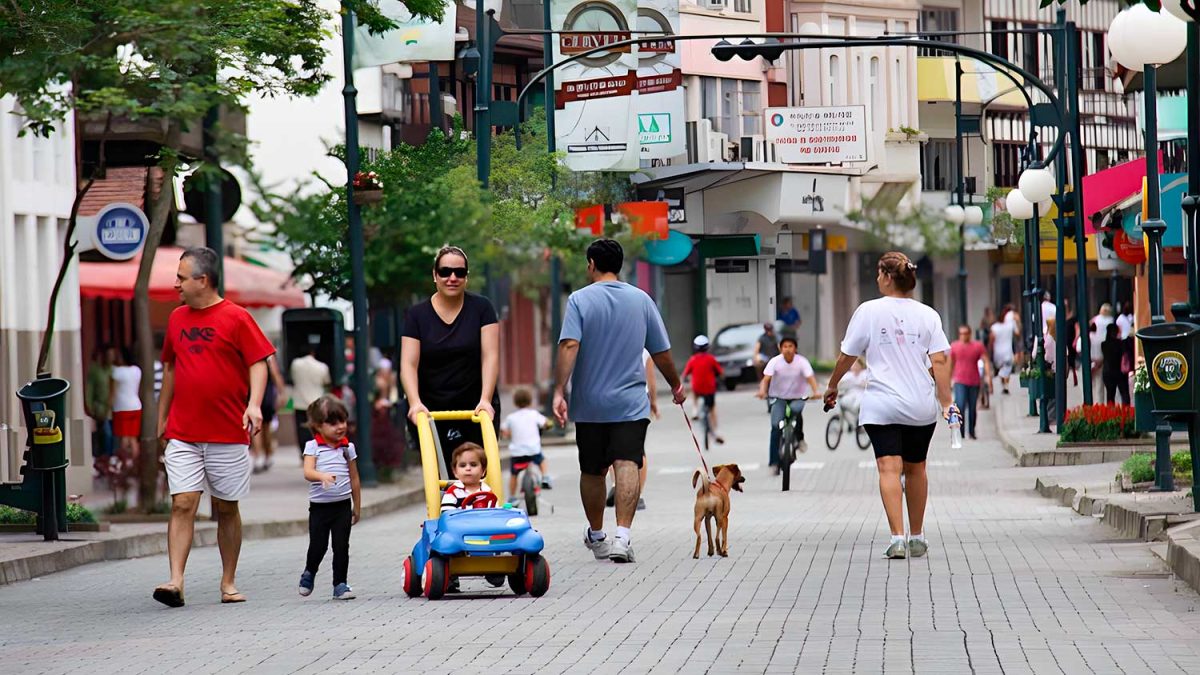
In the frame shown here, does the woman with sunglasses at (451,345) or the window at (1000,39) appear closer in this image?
the woman with sunglasses at (451,345)

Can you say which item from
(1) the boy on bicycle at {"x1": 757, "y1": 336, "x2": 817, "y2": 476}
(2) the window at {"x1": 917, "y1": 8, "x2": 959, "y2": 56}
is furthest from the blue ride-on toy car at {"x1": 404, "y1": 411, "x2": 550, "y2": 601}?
(1) the boy on bicycle at {"x1": 757, "y1": 336, "x2": 817, "y2": 476}

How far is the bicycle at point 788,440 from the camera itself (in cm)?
2456

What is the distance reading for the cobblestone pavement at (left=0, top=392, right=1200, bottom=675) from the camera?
919 centimetres

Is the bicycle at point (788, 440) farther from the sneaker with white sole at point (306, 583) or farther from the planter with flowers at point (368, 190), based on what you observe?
the sneaker with white sole at point (306, 583)

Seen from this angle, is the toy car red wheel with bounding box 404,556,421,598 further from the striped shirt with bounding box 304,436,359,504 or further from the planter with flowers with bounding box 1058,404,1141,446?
the planter with flowers with bounding box 1058,404,1141,446

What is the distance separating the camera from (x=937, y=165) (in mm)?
21016

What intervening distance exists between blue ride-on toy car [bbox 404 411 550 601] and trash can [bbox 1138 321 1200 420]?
483 centimetres

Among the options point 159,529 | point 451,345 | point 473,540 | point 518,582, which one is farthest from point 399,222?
point 473,540

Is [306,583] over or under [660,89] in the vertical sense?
under

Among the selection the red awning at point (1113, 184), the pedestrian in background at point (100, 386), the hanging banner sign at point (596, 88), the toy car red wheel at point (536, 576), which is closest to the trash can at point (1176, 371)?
the toy car red wheel at point (536, 576)

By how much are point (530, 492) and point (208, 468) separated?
365 inches

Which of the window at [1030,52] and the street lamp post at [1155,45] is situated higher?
the window at [1030,52]

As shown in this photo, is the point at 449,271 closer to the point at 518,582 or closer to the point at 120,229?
the point at 518,582

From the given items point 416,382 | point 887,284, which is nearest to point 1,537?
point 416,382
